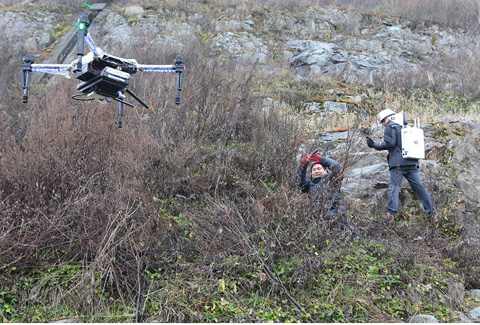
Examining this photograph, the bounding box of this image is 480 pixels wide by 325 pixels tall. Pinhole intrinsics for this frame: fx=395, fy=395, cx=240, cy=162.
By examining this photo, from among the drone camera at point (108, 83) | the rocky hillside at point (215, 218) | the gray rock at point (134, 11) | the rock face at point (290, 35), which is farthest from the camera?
the gray rock at point (134, 11)

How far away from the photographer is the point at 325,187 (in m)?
5.68

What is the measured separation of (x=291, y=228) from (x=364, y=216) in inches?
75.6

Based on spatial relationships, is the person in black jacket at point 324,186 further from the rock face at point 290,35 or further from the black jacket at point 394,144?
the rock face at point 290,35

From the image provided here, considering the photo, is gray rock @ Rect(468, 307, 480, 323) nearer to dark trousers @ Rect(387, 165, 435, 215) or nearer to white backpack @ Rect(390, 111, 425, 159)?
dark trousers @ Rect(387, 165, 435, 215)

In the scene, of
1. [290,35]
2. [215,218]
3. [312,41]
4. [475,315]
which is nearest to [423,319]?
[475,315]

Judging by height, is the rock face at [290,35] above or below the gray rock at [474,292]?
above

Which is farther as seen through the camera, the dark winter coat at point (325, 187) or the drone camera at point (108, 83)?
the dark winter coat at point (325, 187)

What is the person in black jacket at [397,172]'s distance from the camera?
21.5 feet

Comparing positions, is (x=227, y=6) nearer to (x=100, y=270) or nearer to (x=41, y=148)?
(x=41, y=148)

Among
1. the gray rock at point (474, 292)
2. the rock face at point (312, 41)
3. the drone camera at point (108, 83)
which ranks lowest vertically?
Answer: the gray rock at point (474, 292)

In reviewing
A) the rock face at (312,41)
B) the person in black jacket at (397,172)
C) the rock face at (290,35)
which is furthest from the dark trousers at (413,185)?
the rock face at (290,35)

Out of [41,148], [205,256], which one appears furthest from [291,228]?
[41,148]

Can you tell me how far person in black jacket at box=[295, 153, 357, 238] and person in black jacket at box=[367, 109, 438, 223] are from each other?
1099 mm

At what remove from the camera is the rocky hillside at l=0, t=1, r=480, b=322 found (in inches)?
192
